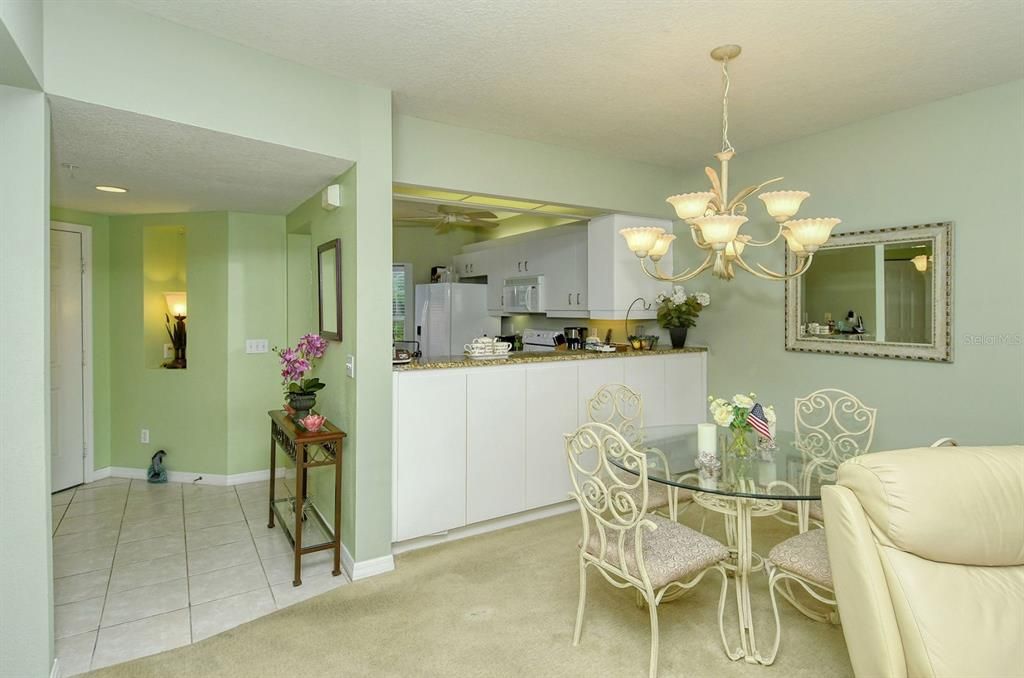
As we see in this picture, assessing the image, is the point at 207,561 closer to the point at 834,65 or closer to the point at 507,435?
the point at 507,435

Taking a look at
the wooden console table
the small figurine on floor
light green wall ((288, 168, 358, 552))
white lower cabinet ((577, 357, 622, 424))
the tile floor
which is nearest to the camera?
the tile floor

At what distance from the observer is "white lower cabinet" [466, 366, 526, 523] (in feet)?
11.2

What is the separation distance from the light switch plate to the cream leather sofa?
4.39 m

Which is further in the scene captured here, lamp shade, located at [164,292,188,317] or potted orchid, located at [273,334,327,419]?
lamp shade, located at [164,292,188,317]

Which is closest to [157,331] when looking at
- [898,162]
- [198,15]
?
[198,15]

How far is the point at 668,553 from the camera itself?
216 cm

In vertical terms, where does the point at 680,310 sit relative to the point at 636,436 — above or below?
above

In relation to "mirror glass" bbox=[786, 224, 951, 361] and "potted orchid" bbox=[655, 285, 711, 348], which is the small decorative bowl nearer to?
"potted orchid" bbox=[655, 285, 711, 348]

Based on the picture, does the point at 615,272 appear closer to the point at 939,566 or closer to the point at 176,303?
the point at 939,566

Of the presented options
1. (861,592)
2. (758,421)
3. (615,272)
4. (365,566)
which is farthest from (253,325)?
(861,592)

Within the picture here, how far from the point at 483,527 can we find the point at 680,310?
2.29 metres

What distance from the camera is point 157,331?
4.60 m

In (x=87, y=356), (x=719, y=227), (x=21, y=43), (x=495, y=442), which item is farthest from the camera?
(x=87, y=356)

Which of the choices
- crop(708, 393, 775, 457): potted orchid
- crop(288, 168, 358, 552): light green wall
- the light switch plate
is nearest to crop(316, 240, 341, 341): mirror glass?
crop(288, 168, 358, 552): light green wall
